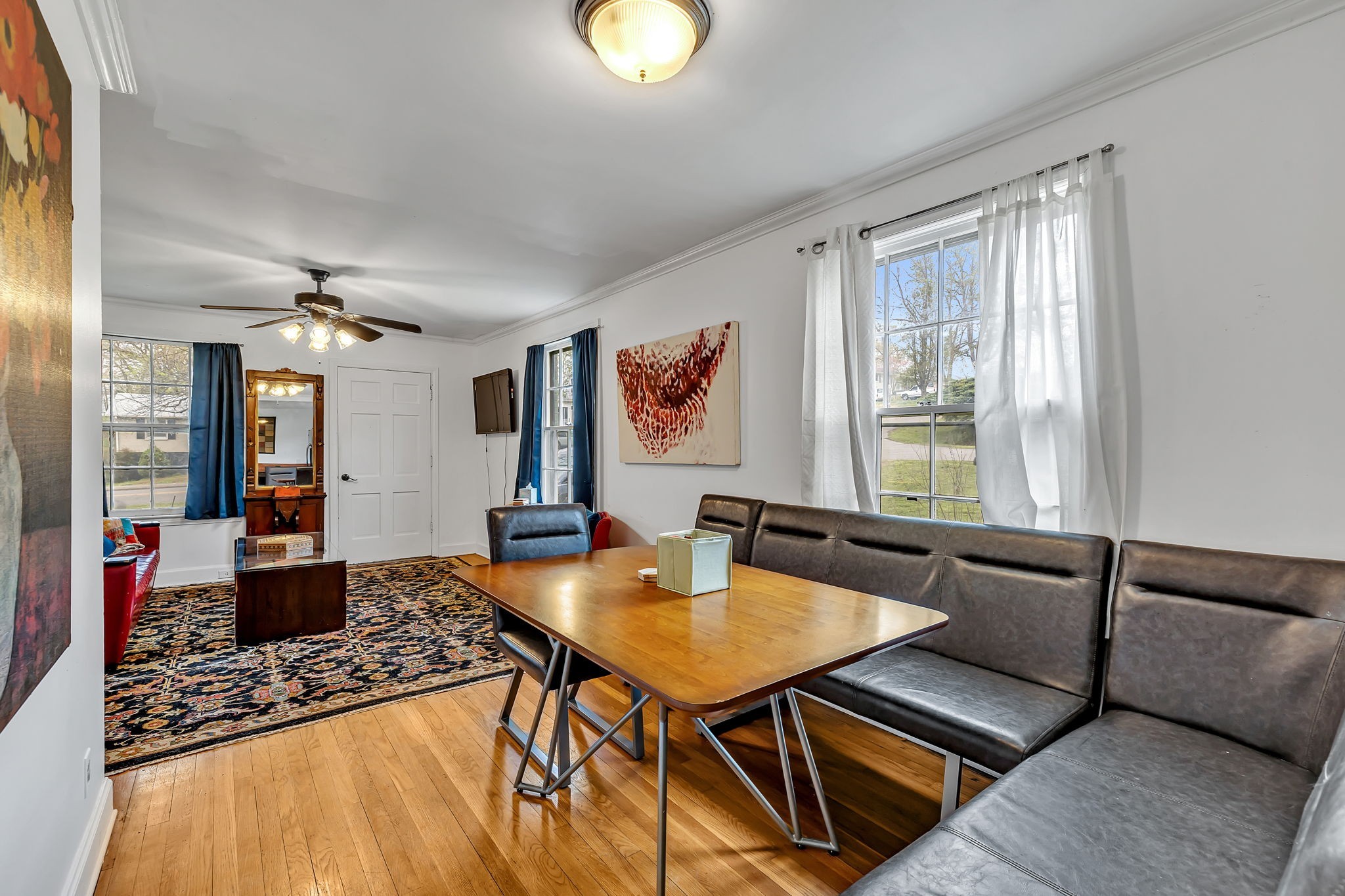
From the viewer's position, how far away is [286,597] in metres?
3.71

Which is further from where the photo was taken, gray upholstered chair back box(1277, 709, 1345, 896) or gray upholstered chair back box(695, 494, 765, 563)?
gray upholstered chair back box(695, 494, 765, 563)

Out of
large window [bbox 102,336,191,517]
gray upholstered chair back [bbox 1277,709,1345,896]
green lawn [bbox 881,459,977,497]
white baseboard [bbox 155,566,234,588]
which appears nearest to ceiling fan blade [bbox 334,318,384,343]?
large window [bbox 102,336,191,517]

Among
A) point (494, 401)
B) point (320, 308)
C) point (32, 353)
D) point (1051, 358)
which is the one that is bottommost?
point (32, 353)

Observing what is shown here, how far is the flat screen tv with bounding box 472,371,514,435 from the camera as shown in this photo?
593cm

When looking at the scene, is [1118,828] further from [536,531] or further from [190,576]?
[190,576]

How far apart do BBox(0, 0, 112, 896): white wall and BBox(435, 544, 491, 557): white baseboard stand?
471cm

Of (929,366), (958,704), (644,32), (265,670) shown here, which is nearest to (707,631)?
(958,704)

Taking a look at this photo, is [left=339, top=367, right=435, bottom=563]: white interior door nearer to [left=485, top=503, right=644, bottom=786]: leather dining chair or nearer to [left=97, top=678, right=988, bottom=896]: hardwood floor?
[left=97, top=678, right=988, bottom=896]: hardwood floor

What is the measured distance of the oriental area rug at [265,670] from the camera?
259 centimetres

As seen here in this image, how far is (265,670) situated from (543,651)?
81.8 inches

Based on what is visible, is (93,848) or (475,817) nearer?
(93,848)

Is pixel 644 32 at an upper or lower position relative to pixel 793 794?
upper

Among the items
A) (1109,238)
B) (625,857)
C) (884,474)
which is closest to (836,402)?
(884,474)

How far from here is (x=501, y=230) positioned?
334cm
